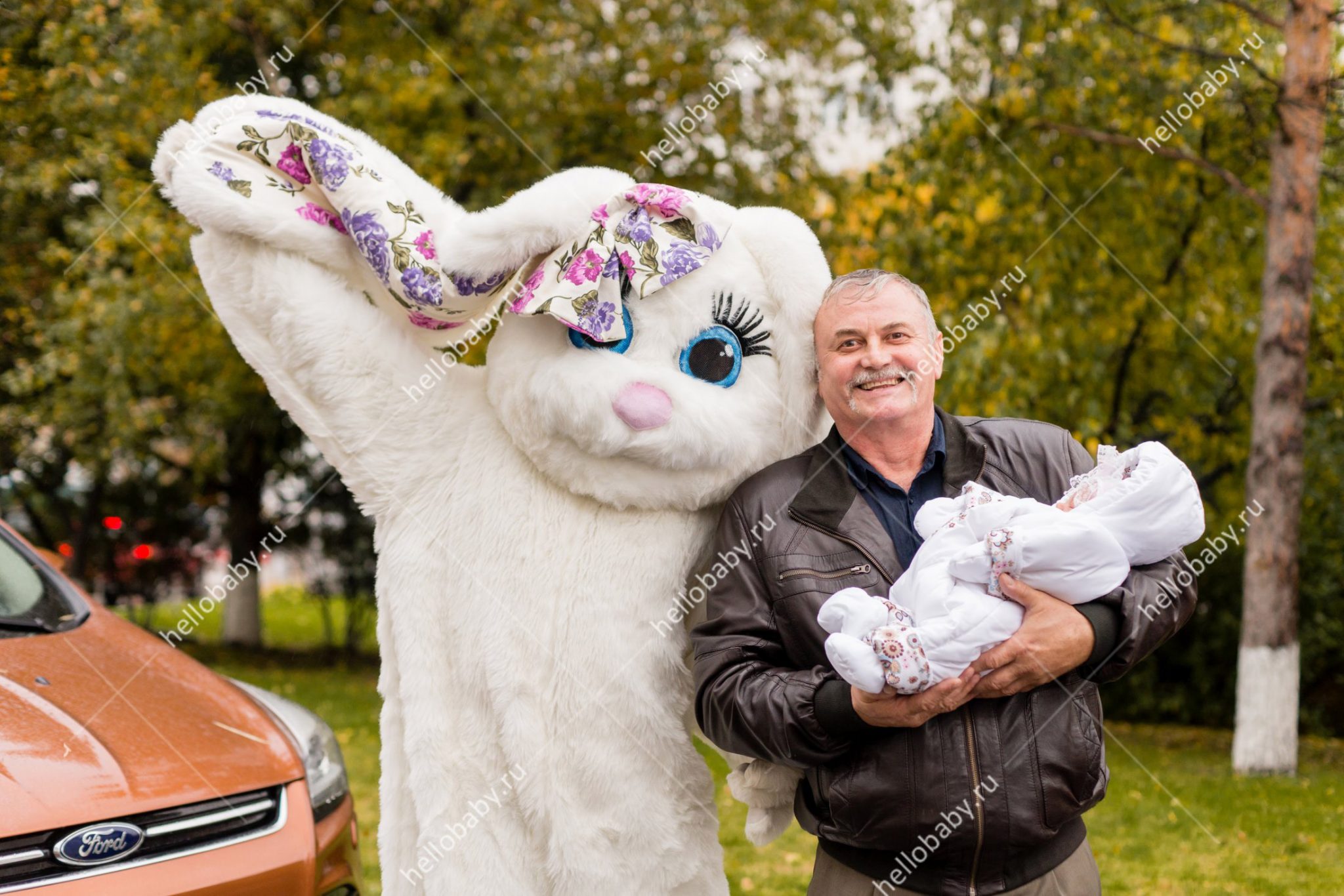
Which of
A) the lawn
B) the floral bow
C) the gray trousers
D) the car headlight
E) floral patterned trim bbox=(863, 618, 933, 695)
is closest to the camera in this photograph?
floral patterned trim bbox=(863, 618, 933, 695)

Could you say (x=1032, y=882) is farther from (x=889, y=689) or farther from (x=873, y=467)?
(x=873, y=467)

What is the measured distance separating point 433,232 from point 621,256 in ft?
1.46

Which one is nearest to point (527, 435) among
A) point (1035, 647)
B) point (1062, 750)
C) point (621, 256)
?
point (621, 256)

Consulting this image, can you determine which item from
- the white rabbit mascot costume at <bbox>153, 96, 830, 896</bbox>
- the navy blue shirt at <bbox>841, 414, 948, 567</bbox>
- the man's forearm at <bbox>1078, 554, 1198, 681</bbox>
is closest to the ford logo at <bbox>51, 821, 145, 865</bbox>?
the white rabbit mascot costume at <bbox>153, 96, 830, 896</bbox>

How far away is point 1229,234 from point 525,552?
794 centimetres

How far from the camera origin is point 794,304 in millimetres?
2455

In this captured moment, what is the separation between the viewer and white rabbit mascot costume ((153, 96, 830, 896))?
92.7 inches

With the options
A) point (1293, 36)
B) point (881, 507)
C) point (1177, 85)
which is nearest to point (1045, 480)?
point (881, 507)

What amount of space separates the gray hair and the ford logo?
74.9 inches

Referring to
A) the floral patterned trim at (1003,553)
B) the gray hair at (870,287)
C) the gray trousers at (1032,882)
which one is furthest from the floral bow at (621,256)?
the gray trousers at (1032,882)

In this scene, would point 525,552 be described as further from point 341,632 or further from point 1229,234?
point 341,632

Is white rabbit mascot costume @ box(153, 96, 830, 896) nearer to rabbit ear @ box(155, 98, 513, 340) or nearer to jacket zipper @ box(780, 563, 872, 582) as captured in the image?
rabbit ear @ box(155, 98, 513, 340)

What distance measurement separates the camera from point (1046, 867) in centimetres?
219

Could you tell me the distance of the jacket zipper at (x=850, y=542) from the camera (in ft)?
7.34
